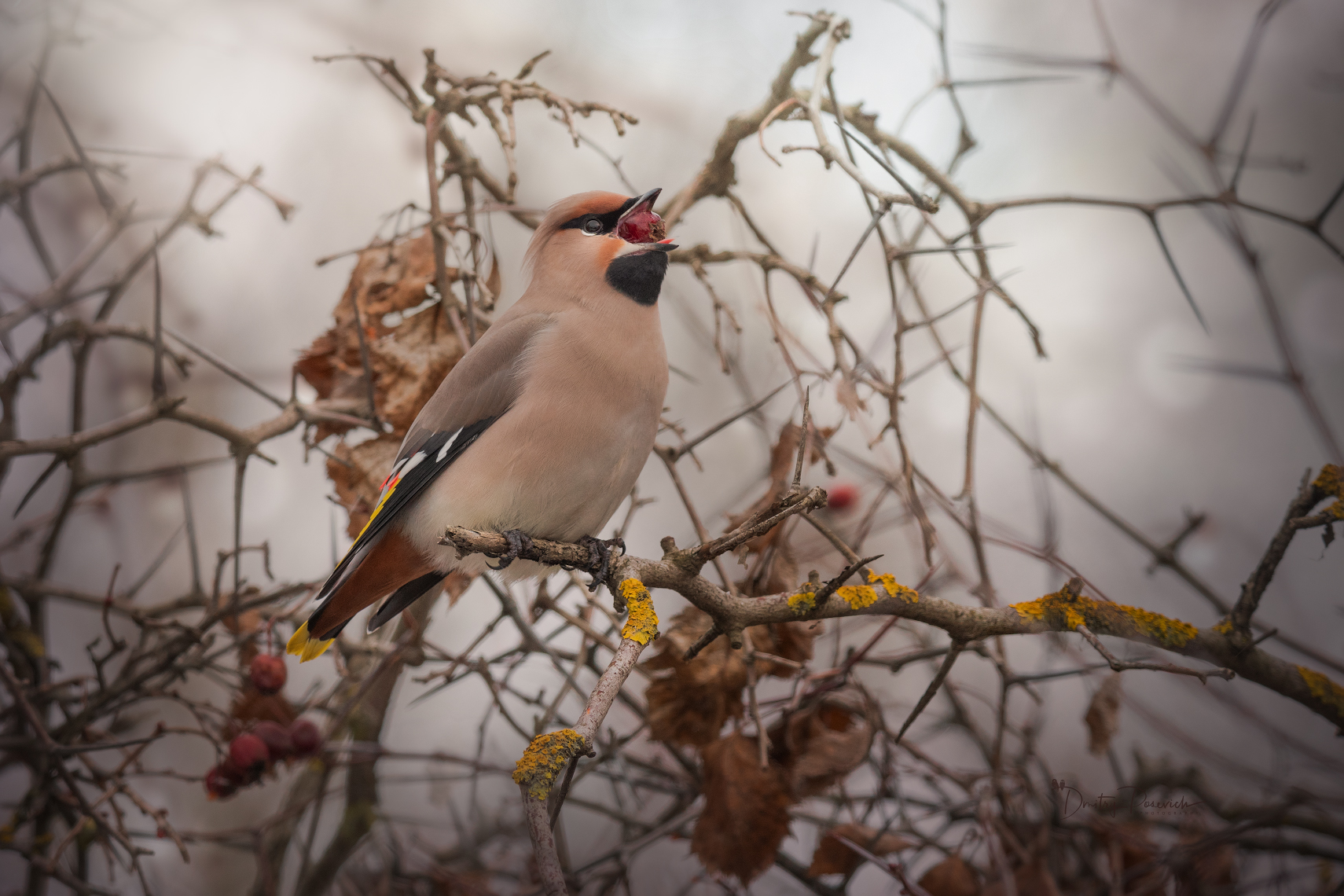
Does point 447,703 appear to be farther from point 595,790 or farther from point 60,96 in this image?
point 60,96

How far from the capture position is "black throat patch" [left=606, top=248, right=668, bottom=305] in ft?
5.01

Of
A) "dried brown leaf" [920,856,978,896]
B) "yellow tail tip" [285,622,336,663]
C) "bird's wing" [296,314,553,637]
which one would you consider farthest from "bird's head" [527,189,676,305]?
"dried brown leaf" [920,856,978,896]

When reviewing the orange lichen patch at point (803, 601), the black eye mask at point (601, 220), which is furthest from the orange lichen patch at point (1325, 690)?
the black eye mask at point (601, 220)

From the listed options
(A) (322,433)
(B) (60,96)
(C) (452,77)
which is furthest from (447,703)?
(B) (60,96)

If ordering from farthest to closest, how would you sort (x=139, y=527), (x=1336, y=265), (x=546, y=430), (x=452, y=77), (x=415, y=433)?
(x=139, y=527), (x=1336, y=265), (x=452, y=77), (x=415, y=433), (x=546, y=430)

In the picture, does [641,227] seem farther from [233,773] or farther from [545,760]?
[233,773]

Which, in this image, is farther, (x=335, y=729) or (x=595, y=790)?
(x=595, y=790)

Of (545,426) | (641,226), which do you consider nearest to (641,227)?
(641,226)

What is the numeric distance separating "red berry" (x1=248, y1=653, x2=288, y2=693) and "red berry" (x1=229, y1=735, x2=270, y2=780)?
0.35ft

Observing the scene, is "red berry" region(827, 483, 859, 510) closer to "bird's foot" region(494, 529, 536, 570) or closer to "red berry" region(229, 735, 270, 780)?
"bird's foot" region(494, 529, 536, 570)

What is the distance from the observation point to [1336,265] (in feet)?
8.25

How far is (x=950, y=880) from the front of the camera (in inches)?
70.7

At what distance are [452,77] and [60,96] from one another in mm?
1791

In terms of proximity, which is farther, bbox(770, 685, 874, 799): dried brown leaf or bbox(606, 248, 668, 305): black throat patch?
bbox(770, 685, 874, 799): dried brown leaf
